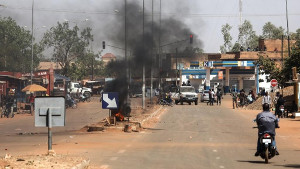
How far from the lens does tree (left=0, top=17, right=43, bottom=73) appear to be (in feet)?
276

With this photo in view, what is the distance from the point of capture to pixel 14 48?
87562 millimetres

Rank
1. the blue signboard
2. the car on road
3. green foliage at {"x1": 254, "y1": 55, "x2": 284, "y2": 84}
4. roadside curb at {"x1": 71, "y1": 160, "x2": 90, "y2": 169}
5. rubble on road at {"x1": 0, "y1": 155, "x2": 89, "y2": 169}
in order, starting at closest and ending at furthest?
rubble on road at {"x1": 0, "y1": 155, "x2": 89, "y2": 169} < roadside curb at {"x1": 71, "y1": 160, "x2": 90, "y2": 169} < the blue signboard < green foliage at {"x1": 254, "y1": 55, "x2": 284, "y2": 84} < the car on road

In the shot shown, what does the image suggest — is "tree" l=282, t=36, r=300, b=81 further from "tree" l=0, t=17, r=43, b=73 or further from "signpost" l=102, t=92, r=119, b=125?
"tree" l=0, t=17, r=43, b=73

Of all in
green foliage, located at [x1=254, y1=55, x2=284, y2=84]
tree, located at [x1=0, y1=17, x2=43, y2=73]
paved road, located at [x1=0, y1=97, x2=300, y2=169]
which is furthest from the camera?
tree, located at [x1=0, y1=17, x2=43, y2=73]

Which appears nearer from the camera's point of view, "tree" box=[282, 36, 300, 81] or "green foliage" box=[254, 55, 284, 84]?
"tree" box=[282, 36, 300, 81]

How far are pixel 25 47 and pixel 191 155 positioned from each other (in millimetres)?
94776

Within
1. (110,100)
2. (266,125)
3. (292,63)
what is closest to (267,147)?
(266,125)

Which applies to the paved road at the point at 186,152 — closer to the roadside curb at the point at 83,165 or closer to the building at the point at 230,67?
the roadside curb at the point at 83,165

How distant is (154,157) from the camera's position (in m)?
16.5

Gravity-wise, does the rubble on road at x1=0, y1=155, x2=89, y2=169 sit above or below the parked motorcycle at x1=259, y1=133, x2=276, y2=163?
below

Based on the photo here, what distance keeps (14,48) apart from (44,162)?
76254 millimetres

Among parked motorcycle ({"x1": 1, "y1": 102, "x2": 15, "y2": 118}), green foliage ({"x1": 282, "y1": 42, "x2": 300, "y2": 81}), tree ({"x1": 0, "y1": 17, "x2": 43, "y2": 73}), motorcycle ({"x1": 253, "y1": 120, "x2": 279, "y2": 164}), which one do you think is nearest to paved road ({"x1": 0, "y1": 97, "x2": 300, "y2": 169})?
motorcycle ({"x1": 253, "y1": 120, "x2": 279, "y2": 164})

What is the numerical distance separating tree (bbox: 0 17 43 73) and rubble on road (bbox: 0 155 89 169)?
68891 mm

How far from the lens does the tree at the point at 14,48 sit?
84.2m
